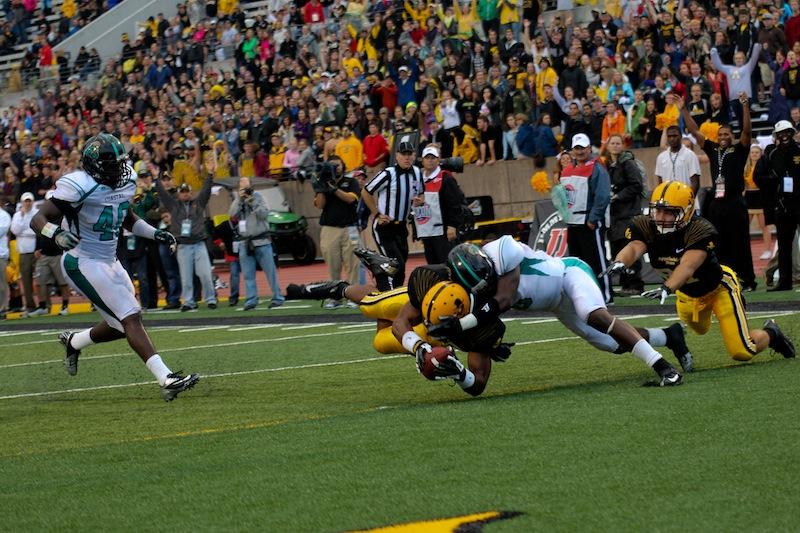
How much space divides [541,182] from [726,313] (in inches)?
446

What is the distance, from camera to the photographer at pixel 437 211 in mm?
14336

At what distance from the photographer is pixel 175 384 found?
9180mm

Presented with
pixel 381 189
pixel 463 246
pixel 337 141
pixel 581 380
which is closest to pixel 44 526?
pixel 463 246

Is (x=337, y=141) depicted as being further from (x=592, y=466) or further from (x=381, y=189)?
(x=592, y=466)

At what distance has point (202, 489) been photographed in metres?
5.87

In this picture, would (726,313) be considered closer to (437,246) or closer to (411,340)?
(411,340)

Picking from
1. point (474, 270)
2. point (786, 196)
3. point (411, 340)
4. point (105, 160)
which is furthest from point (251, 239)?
point (474, 270)

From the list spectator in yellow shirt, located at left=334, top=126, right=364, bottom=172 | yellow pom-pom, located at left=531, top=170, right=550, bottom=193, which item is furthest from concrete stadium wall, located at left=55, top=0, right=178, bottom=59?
yellow pom-pom, located at left=531, top=170, right=550, bottom=193

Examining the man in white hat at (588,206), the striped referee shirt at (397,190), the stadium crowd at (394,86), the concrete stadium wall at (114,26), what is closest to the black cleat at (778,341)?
the man in white hat at (588,206)

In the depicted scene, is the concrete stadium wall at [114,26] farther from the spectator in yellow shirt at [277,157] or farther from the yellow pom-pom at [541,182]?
the yellow pom-pom at [541,182]

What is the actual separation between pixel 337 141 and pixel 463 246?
1492cm

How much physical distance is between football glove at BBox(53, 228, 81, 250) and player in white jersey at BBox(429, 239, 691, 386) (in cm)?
255

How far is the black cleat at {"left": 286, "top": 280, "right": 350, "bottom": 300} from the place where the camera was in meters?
10.7

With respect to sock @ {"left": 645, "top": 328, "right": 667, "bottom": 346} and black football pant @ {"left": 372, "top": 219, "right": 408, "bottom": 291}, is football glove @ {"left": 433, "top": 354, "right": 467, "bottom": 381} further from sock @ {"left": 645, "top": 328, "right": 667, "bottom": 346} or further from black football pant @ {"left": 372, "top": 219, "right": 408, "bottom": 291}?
black football pant @ {"left": 372, "top": 219, "right": 408, "bottom": 291}
